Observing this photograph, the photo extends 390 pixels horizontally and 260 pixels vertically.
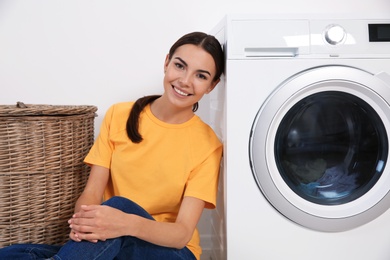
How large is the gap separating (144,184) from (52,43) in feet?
2.75

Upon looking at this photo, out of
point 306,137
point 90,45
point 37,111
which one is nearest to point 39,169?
point 37,111

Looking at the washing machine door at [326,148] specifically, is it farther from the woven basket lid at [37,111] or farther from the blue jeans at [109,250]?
the woven basket lid at [37,111]

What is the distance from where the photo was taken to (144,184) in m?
1.27

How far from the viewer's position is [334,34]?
1.24 metres

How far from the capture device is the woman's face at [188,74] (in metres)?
1.23

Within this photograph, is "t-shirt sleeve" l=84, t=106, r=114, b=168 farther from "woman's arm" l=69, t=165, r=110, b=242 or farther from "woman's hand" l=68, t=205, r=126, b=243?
"woman's hand" l=68, t=205, r=126, b=243

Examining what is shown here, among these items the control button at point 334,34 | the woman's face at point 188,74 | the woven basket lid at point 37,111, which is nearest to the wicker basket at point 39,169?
the woven basket lid at point 37,111

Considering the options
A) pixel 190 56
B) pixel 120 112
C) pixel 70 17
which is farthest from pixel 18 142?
pixel 70 17

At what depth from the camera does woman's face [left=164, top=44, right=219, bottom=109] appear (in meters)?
1.23

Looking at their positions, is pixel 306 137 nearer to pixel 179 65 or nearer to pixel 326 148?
pixel 326 148

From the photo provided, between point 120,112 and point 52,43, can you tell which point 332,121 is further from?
point 52,43

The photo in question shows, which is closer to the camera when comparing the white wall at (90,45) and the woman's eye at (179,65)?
the woman's eye at (179,65)

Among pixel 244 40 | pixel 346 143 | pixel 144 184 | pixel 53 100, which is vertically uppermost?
pixel 244 40

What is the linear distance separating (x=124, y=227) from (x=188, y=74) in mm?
457
